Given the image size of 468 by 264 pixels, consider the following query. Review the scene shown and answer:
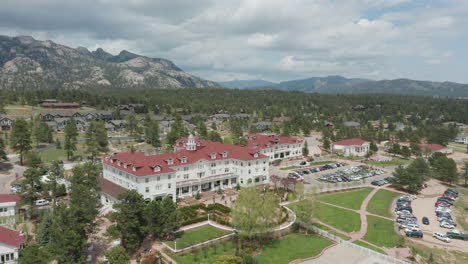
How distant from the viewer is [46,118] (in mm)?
136875

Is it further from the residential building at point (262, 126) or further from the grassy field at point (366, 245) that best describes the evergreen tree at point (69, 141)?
the residential building at point (262, 126)

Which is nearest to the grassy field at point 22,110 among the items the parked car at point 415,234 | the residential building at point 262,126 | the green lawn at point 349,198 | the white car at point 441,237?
the residential building at point 262,126

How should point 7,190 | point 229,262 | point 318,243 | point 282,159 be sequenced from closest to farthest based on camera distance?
point 229,262
point 318,243
point 7,190
point 282,159

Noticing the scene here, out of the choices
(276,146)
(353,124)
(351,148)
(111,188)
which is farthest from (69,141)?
(353,124)

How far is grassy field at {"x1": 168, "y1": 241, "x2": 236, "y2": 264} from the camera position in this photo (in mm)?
40062

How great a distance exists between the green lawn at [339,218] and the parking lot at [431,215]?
31.4ft

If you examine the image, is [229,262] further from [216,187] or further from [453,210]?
[453,210]

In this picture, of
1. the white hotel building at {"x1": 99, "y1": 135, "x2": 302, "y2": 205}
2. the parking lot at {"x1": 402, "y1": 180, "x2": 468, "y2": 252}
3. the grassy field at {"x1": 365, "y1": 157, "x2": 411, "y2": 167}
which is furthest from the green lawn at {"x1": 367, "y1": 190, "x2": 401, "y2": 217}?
the grassy field at {"x1": 365, "y1": 157, "x2": 411, "y2": 167}

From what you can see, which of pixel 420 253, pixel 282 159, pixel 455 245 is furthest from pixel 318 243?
pixel 282 159

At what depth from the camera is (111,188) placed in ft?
199

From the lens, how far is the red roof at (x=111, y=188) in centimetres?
Answer: 5789

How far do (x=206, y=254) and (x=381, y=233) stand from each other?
2916 cm

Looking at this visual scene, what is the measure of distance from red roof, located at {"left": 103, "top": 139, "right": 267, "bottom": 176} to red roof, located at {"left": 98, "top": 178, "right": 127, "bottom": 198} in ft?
12.5

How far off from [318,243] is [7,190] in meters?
65.4
